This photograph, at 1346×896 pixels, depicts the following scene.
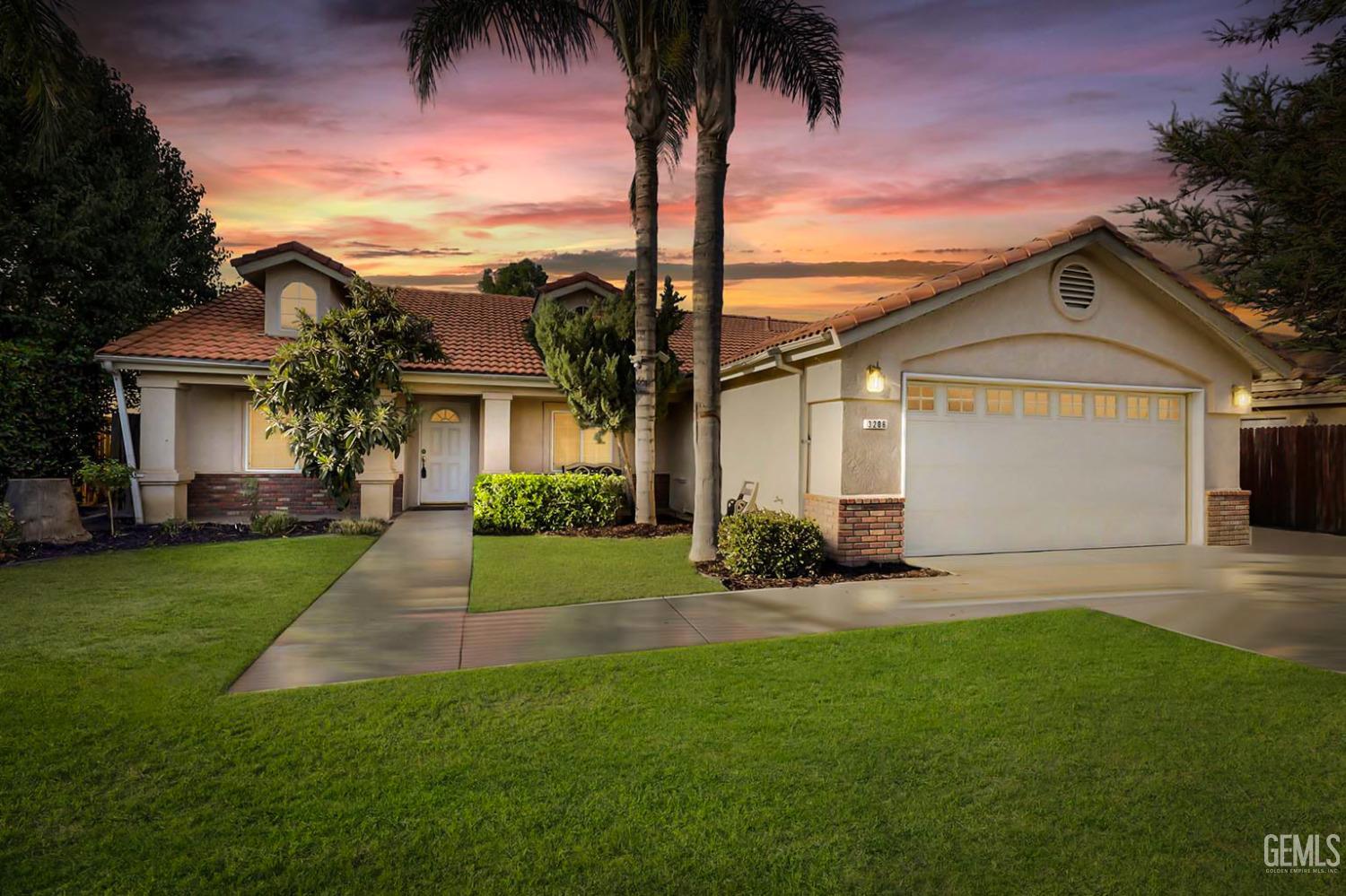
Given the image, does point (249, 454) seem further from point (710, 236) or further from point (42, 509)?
point (710, 236)

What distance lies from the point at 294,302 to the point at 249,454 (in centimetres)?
313

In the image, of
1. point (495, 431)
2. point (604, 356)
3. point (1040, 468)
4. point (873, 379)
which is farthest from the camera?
point (495, 431)

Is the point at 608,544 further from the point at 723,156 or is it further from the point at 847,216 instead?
the point at 847,216

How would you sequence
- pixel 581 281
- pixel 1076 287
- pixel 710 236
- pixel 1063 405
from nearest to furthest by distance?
pixel 710 236
pixel 1076 287
pixel 1063 405
pixel 581 281

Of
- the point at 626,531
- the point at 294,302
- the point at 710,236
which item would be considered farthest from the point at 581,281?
the point at 710,236

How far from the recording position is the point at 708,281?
1009cm

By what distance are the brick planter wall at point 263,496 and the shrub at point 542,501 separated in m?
3.20

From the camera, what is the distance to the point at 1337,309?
5.52 meters

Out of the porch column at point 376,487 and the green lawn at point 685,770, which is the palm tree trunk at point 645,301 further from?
the green lawn at point 685,770

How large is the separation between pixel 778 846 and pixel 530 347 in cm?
1483

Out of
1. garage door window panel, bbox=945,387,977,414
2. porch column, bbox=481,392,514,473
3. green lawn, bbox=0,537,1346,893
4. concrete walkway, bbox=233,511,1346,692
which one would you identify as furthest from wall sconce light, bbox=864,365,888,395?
porch column, bbox=481,392,514,473

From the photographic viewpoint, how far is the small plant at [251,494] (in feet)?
45.1

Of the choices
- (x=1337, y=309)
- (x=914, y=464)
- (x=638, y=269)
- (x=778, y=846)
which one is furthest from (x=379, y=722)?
(x=638, y=269)

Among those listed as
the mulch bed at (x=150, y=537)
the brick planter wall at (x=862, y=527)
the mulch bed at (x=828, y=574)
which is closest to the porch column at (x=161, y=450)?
the mulch bed at (x=150, y=537)
